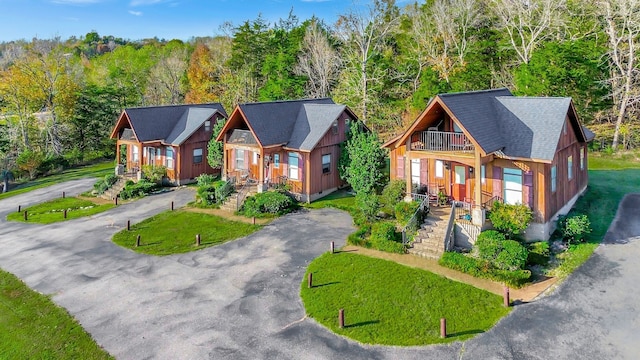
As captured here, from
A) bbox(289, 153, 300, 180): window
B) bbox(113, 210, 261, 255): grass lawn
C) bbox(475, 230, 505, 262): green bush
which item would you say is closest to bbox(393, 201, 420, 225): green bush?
bbox(475, 230, 505, 262): green bush

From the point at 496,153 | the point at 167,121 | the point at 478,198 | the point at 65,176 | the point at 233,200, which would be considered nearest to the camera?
the point at 478,198

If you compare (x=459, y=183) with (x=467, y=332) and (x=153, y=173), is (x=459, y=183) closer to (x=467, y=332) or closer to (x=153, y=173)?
(x=467, y=332)

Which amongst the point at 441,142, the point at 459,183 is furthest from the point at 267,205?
the point at 459,183

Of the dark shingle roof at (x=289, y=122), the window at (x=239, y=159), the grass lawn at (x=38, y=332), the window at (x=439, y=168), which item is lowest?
the grass lawn at (x=38, y=332)

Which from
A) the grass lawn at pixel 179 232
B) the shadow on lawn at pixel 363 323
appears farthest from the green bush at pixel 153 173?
the shadow on lawn at pixel 363 323

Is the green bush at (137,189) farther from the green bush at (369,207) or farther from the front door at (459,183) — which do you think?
the front door at (459,183)

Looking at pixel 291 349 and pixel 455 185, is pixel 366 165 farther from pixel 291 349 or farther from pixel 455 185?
pixel 291 349
